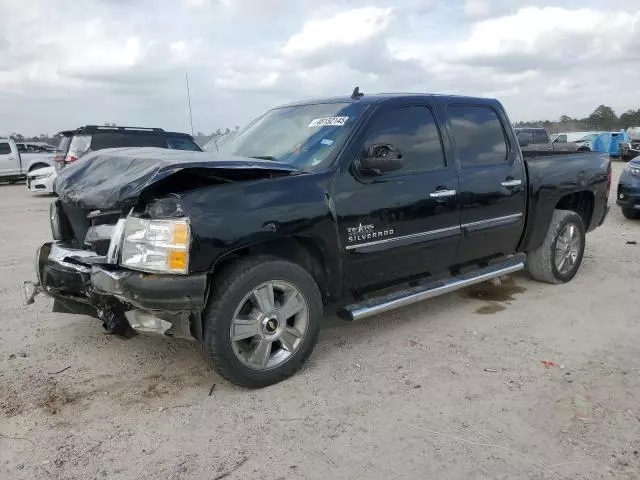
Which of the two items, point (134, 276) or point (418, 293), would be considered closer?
point (134, 276)

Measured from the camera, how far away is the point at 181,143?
483 inches

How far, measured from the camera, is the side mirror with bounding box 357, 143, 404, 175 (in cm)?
381

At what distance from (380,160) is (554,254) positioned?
112 inches

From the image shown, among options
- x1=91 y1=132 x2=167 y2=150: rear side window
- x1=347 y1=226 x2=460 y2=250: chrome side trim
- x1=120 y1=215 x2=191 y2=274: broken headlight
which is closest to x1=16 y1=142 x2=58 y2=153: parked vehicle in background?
x1=91 y1=132 x2=167 y2=150: rear side window

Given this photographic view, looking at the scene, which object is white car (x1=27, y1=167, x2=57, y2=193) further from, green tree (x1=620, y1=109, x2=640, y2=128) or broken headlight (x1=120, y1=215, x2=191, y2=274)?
green tree (x1=620, y1=109, x2=640, y2=128)

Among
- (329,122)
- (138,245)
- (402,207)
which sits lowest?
(138,245)

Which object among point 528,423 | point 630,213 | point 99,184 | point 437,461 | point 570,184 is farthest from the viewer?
point 630,213

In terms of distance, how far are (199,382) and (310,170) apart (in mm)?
1564

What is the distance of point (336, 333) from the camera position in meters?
4.48

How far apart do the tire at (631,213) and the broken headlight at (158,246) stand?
29.4 feet

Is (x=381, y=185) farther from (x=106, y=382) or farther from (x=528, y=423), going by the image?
(x=106, y=382)

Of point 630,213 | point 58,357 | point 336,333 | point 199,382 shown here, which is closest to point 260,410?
point 199,382

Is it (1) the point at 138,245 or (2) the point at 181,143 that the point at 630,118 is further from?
(1) the point at 138,245

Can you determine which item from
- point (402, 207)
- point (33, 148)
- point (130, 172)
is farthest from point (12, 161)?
point (402, 207)
